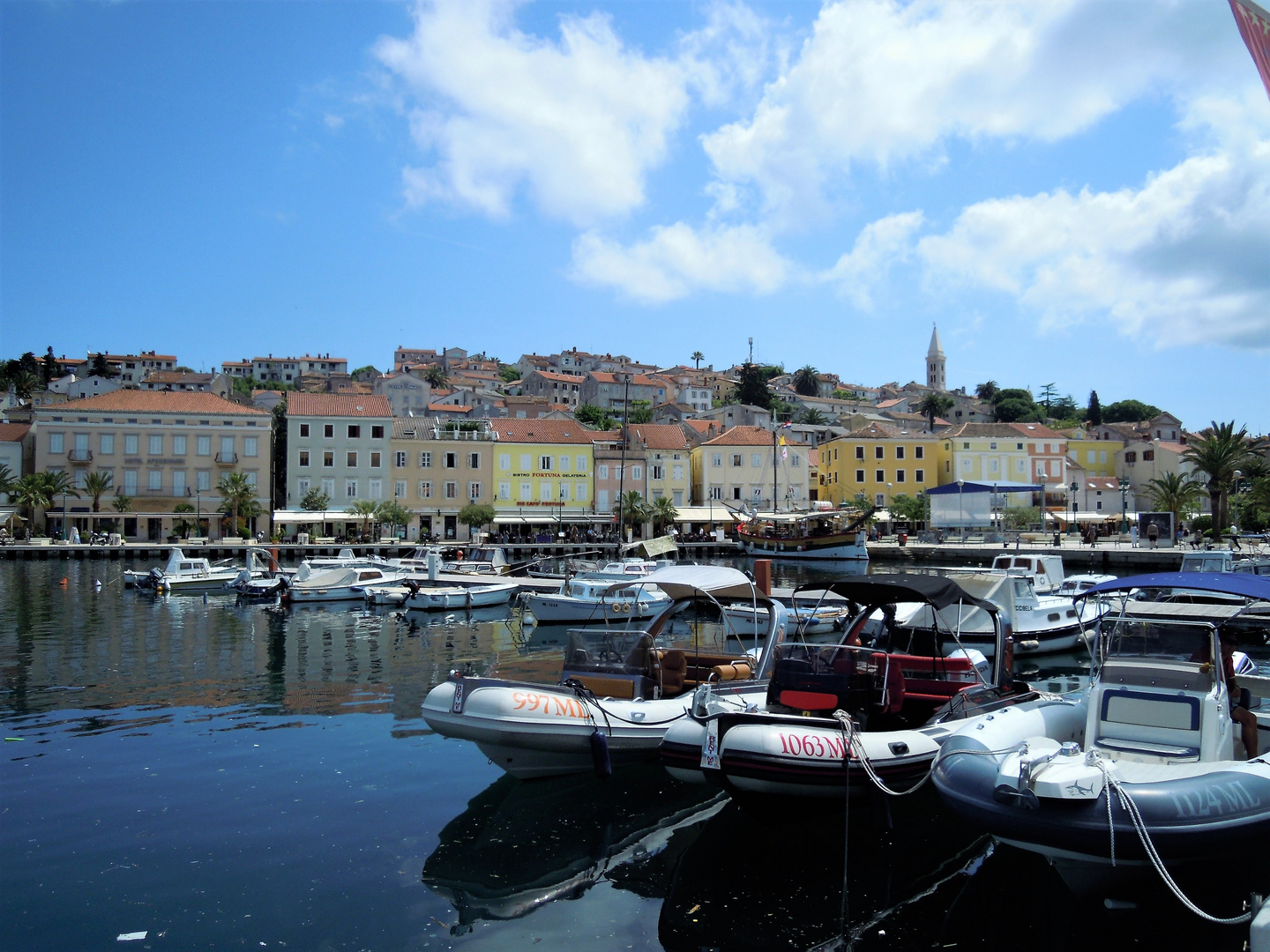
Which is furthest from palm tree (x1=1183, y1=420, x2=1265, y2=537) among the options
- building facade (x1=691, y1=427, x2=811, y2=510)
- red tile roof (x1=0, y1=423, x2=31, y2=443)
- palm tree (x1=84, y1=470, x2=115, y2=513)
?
red tile roof (x1=0, y1=423, x2=31, y2=443)

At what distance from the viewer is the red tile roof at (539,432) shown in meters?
68.6

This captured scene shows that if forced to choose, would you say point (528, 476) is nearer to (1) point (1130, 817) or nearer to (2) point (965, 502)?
(2) point (965, 502)

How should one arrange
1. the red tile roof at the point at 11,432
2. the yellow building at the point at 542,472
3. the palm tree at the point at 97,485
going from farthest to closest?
the red tile roof at the point at 11,432, the yellow building at the point at 542,472, the palm tree at the point at 97,485

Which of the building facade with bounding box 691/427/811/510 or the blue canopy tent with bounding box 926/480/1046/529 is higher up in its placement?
the building facade with bounding box 691/427/811/510

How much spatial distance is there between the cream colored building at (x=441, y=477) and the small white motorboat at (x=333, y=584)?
95.5ft

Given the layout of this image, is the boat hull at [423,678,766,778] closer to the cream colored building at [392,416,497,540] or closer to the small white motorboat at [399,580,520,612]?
the small white motorboat at [399,580,520,612]

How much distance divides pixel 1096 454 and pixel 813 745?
8743cm

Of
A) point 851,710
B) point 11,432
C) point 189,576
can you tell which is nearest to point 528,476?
point 189,576

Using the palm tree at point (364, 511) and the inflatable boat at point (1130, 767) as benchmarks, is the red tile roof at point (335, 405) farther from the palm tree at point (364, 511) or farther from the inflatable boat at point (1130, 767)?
the inflatable boat at point (1130, 767)

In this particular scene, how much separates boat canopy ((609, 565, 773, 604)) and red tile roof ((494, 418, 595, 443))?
53883 millimetres

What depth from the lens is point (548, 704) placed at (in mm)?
11359

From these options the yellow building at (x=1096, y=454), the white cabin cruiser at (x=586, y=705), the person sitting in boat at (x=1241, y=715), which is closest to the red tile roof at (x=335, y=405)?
the white cabin cruiser at (x=586, y=705)

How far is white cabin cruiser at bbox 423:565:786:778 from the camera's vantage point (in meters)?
11.2

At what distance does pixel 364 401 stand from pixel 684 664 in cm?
5785
